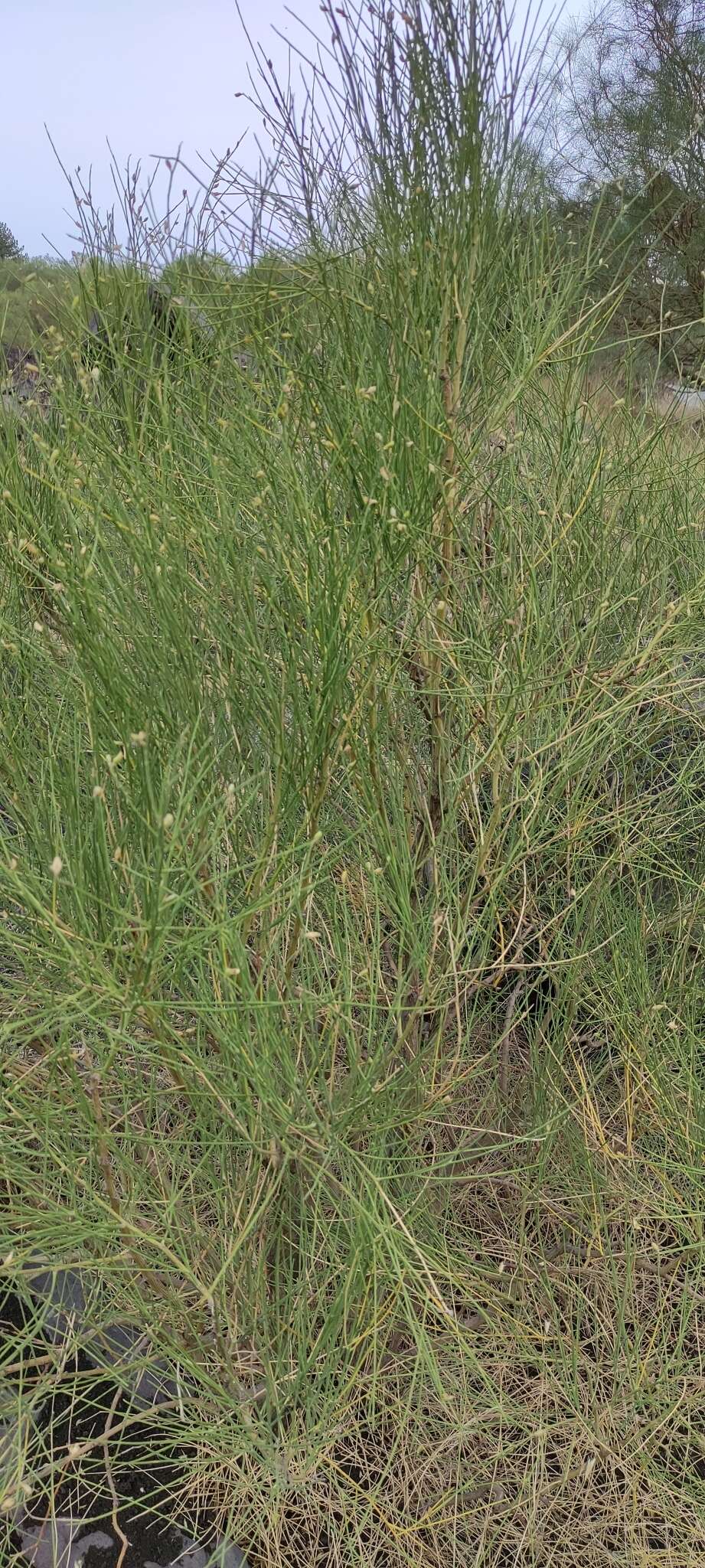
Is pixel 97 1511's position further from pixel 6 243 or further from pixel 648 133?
pixel 6 243

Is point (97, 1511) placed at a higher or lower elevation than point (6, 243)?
lower

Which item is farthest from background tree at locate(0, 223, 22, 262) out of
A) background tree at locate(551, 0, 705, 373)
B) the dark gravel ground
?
the dark gravel ground

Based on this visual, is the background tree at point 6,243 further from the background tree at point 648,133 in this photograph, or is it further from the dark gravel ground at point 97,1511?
the dark gravel ground at point 97,1511

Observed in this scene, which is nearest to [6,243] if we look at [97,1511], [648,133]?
[648,133]

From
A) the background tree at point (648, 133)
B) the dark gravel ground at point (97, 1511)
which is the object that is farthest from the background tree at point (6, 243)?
the dark gravel ground at point (97, 1511)

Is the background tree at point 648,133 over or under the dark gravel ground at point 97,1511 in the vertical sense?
over

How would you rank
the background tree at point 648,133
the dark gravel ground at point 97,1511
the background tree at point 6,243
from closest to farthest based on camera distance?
the dark gravel ground at point 97,1511, the background tree at point 648,133, the background tree at point 6,243

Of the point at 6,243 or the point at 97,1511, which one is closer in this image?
the point at 97,1511

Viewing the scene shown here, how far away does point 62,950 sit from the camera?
1.21 meters

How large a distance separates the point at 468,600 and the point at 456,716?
0.70 ft

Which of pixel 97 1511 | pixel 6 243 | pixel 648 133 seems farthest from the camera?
pixel 6 243

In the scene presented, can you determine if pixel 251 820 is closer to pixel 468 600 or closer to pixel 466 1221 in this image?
pixel 468 600

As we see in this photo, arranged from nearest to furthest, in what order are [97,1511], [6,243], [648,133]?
[97,1511]
[648,133]
[6,243]

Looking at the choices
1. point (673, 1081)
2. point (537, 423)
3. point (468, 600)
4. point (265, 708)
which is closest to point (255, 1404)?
point (673, 1081)
